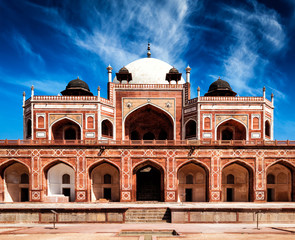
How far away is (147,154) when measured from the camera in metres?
23.3

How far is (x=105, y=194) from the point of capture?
25.2m

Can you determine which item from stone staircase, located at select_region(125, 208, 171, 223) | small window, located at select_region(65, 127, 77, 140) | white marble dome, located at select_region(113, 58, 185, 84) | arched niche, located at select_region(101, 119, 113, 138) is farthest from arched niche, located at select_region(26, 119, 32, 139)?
stone staircase, located at select_region(125, 208, 171, 223)

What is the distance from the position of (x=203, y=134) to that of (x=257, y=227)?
13629mm

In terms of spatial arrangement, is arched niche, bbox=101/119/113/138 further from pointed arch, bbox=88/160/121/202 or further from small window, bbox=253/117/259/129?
small window, bbox=253/117/259/129

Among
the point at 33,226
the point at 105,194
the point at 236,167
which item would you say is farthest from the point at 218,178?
the point at 33,226

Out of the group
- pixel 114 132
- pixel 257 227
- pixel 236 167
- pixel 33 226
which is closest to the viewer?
pixel 257 227

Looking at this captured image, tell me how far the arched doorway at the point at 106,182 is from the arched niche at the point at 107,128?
5.24m

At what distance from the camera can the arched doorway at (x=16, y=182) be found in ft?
79.7

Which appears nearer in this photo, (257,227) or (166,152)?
(257,227)

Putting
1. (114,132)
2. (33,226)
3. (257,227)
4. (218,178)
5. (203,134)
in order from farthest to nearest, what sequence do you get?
(114,132), (203,134), (218,178), (33,226), (257,227)

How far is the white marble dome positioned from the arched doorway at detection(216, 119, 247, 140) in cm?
1015

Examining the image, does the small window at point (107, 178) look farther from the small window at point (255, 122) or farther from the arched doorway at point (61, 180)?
the small window at point (255, 122)

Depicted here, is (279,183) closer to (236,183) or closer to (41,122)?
(236,183)

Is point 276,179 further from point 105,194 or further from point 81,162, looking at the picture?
point 81,162
